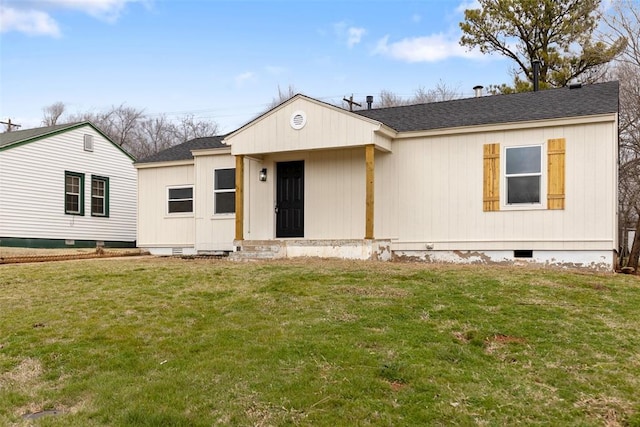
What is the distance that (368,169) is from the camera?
12078mm

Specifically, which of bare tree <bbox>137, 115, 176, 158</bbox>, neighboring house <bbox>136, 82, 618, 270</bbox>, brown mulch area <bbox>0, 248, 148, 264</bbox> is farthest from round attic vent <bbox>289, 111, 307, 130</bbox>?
bare tree <bbox>137, 115, 176, 158</bbox>

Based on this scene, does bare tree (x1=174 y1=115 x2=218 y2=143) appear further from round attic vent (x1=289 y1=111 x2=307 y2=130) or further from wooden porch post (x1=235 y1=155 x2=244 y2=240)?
round attic vent (x1=289 y1=111 x2=307 y2=130)

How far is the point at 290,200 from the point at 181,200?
11.7ft

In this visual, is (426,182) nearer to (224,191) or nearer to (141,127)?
(224,191)

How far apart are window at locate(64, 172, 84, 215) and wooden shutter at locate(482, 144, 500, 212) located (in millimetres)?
14277

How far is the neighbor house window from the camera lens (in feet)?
38.4

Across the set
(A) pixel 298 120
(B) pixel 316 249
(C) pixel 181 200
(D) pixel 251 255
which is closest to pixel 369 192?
(B) pixel 316 249

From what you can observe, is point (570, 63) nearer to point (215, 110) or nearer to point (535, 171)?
point (535, 171)

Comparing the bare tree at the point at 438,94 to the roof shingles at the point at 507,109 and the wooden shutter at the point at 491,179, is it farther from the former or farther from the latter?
the wooden shutter at the point at 491,179

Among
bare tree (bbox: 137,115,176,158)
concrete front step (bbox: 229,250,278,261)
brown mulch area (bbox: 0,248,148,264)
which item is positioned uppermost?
bare tree (bbox: 137,115,176,158)

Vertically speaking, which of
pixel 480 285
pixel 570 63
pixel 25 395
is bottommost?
pixel 25 395

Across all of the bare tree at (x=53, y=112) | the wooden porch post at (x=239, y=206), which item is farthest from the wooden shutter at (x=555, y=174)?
the bare tree at (x=53, y=112)

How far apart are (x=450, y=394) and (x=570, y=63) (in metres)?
21.5

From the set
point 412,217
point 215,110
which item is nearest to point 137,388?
point 412,217
